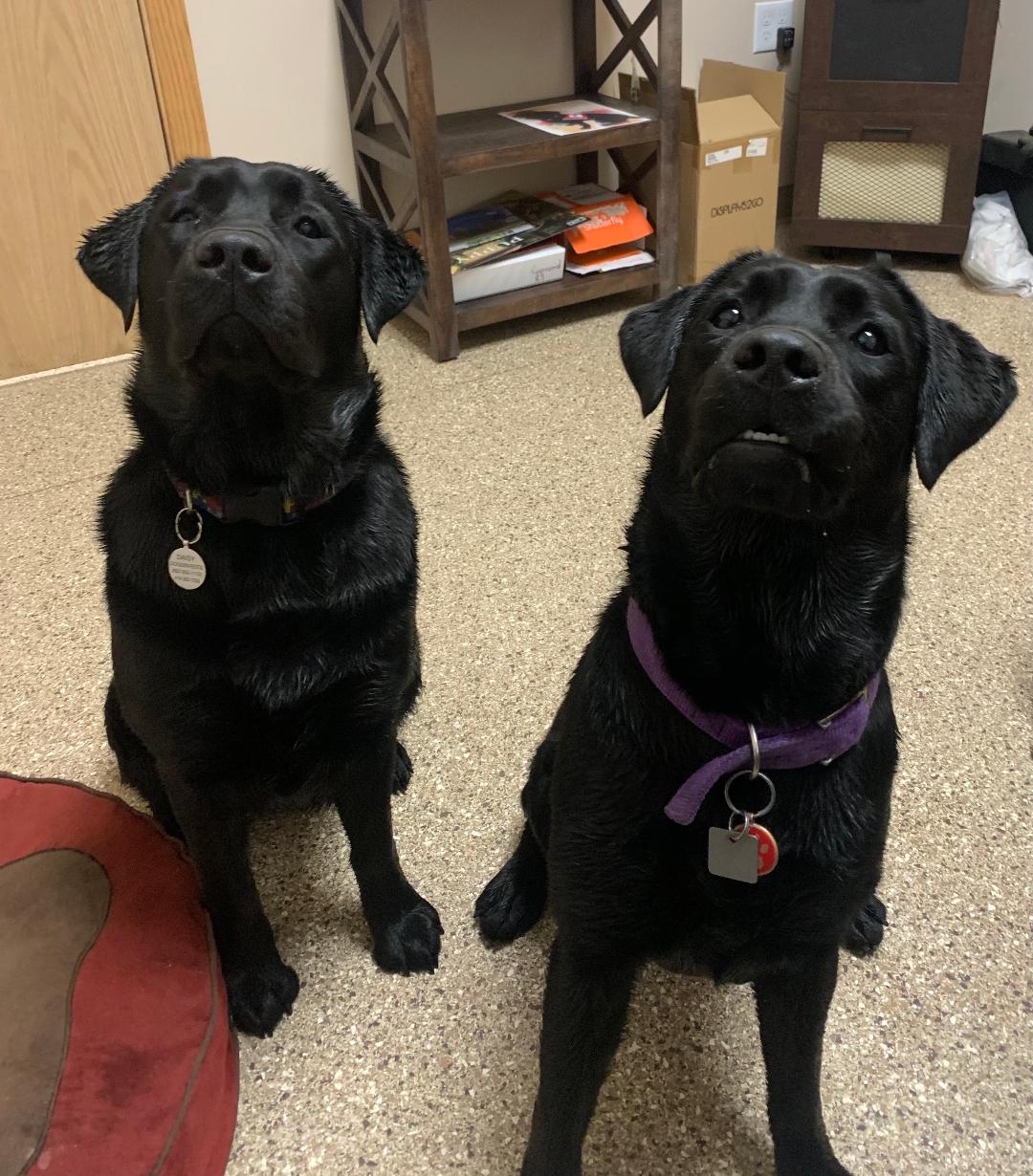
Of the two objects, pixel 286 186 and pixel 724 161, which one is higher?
pixel 286 186

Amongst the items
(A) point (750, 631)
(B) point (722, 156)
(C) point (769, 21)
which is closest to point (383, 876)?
(A) point (750, 631)

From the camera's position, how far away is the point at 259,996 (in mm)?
1152

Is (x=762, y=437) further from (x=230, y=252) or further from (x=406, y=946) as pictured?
(x=406, y=946)

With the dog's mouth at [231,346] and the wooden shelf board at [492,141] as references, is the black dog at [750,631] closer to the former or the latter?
the dog's mouth at [231,346]

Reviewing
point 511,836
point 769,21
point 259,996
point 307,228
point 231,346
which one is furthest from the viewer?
point 769,21

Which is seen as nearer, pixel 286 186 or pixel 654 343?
pixel 654 343

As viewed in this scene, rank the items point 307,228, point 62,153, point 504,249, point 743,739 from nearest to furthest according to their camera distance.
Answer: point 743,739 → point 307,228 → point 62,153 → point 504,249

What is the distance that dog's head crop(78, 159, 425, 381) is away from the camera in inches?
35.7

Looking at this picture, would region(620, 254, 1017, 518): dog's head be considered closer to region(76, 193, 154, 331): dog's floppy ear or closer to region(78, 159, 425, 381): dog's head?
region(78, 159, 425, 381): dog's head

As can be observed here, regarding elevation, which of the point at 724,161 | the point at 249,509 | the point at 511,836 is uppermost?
the point at 249,509

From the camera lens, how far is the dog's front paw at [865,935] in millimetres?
1194

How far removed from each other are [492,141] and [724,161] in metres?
0.69

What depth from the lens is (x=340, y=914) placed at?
50.9 inches

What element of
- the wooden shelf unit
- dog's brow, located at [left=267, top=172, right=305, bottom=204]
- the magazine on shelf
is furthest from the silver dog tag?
the magazine on shelf
